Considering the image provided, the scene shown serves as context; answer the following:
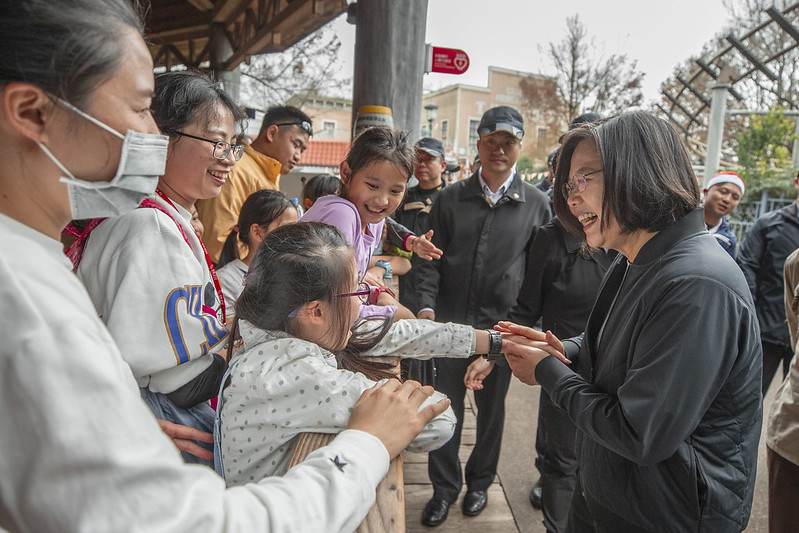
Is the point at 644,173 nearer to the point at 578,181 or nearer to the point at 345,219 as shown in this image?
the point at 578,181

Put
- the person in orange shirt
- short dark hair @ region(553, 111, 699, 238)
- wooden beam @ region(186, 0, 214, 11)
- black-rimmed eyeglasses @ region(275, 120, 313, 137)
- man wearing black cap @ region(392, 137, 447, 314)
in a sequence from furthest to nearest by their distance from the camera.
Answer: wooden beam @ region(186, 0, 214, 11)
black-rimmed eyeglasses @ region(275, 120, 313, 137)
man wearing black cap @ region(392, 137, 447, 314)
the person in orange shirt
short dark hair @ region(553, 111, 699, 238)

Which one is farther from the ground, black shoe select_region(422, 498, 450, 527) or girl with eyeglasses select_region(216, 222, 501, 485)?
girl with eyeglasses select_region(216, 222, 501, 485)

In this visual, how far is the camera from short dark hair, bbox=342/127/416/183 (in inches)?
94.0

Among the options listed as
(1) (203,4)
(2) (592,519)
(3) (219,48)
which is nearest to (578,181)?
(2) (592,519)

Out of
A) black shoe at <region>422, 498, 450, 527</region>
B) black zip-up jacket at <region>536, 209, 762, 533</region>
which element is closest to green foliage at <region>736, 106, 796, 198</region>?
black shoe at <region>422, 498, 450, 527</region>

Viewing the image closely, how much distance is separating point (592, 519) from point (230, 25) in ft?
35.4

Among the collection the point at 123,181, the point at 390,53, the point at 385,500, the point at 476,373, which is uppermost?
the point at 390,53

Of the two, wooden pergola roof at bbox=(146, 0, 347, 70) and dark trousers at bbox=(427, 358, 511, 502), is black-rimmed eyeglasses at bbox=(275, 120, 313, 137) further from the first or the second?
wooden pergola roof at bbox=(146, 0, 347, 70)

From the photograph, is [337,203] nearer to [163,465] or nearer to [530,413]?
[163,465]

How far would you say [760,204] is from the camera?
1209cm

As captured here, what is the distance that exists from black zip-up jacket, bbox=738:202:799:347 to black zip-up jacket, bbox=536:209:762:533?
2956 millimetres

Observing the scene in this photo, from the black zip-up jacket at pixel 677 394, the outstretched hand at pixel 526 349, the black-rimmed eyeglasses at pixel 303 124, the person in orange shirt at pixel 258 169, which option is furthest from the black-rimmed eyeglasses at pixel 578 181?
the black-rimmed eyeglasses at pixel 303 124

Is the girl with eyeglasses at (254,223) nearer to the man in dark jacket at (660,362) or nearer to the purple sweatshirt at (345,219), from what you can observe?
the purple sweatshirt at (345,219)

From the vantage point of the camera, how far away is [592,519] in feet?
5.83
